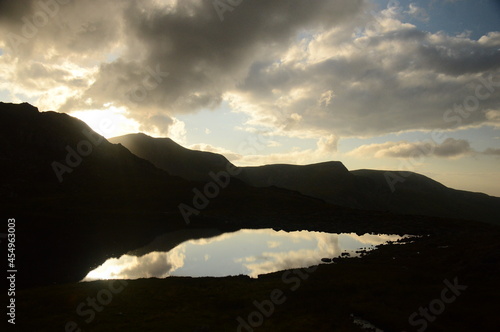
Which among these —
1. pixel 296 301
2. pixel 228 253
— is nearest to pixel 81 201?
pixel 228 253

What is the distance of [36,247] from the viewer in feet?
177

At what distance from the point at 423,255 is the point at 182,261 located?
38.1 meters

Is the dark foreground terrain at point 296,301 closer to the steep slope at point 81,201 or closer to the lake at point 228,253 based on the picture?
the lake at point 228,253

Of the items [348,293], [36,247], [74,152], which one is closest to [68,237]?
[36,247]

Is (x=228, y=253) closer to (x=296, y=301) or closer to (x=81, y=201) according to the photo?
(x=296, y=301)

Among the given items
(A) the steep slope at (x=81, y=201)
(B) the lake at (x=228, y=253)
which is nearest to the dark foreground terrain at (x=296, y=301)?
(B) the lake at (x=228, y=253)

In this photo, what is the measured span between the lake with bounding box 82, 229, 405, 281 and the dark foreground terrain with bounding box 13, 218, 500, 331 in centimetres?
768

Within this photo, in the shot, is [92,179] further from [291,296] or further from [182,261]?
[291,296]

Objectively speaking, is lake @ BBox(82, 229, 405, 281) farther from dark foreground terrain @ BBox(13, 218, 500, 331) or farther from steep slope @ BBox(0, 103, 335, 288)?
dark foreground terrain @ BBox(13, 218, 500, 331)

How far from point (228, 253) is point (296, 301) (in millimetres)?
31868

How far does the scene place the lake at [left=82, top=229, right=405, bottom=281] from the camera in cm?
4509

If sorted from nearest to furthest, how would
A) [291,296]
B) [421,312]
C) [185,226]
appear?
1. [421,312]
2. [291,296]
3. [185,226]

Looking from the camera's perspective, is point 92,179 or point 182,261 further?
point 92,179

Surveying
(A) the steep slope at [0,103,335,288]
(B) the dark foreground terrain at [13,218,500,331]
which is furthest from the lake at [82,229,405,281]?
(B) the dark foreground terrain at [13,218,500,331]
